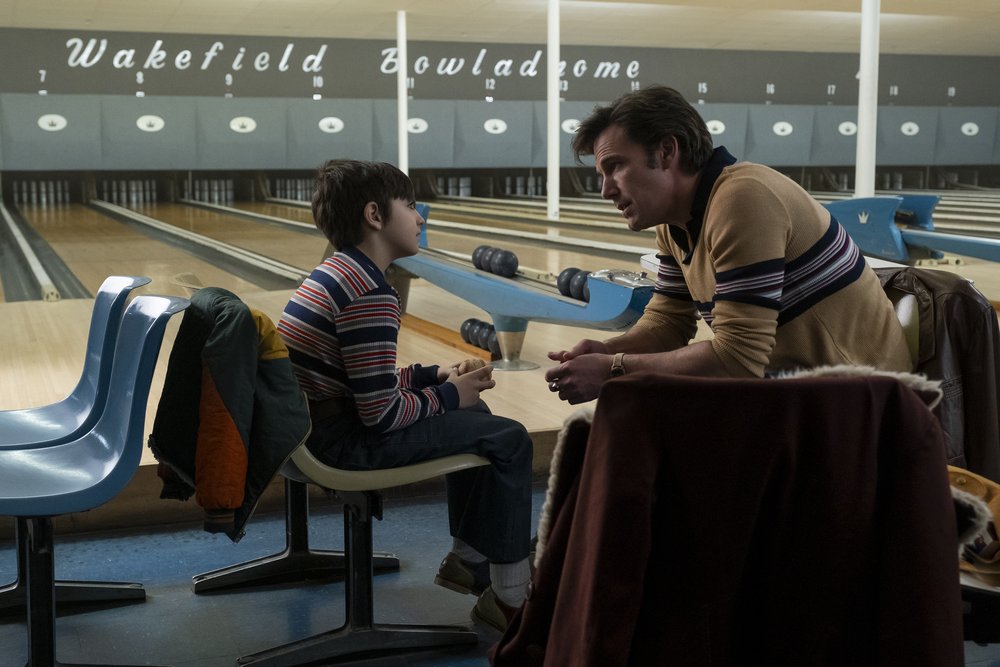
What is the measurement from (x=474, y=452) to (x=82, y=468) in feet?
1.75

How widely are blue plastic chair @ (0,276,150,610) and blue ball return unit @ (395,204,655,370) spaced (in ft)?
4.16

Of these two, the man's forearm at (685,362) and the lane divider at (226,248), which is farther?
the lane divider at (226,248)

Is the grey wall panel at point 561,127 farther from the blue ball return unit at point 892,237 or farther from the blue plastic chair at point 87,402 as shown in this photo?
the blue plastic chair at point 87,402

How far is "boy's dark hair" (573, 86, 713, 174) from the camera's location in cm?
143

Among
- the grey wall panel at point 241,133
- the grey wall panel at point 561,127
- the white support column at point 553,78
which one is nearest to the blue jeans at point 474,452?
the white support column at point 553,78

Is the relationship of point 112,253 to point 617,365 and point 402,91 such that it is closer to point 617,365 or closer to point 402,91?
point 402,91

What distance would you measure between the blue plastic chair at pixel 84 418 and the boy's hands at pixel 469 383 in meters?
0.52

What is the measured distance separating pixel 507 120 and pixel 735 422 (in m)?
9.90

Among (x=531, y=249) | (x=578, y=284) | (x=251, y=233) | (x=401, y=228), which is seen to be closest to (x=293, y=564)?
(x=401, y=228)

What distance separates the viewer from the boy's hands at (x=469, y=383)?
162 cm

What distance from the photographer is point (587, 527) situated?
862 mm

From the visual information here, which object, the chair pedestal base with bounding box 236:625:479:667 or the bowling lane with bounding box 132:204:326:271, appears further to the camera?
the bowling lane with bounding box 132:204:326:271

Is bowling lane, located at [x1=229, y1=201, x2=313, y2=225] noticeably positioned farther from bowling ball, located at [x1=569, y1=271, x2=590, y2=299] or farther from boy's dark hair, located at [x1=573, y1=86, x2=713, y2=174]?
boy's dark hair, located at [x1=573, y1=86, x2=713, y2=174]

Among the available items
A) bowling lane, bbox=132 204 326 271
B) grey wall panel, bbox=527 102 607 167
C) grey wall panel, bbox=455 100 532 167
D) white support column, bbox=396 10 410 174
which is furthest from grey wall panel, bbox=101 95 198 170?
grey wall panel, bbox=527 102 607 167
